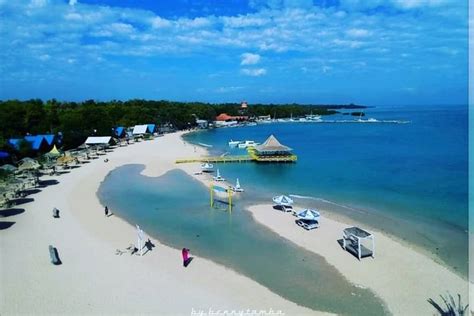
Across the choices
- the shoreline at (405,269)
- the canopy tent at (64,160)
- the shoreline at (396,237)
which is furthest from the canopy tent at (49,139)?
the shoreline at (405,269)

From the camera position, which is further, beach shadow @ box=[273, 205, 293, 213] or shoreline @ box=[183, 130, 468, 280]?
beach shadow @ box=[273, 205, 293, 213]

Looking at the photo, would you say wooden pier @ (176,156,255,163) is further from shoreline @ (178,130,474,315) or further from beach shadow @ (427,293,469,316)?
beach shadow @ (427,293,469,316)

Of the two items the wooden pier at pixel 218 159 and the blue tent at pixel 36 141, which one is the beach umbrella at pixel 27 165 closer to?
the blue tent at pixel 36 141

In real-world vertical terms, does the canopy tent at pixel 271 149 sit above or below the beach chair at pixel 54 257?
above

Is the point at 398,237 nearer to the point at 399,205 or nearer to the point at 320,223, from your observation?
the point at 320,223

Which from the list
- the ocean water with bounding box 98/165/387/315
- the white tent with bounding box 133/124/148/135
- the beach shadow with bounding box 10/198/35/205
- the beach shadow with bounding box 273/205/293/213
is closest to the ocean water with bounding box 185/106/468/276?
the beach shadow with bounding box 273/205/293/213

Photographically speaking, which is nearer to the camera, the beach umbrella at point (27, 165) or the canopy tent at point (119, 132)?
the beach umbrella at point (27, 165)

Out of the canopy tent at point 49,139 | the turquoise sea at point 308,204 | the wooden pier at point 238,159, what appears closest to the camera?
the turquoise sea at point 308,204
